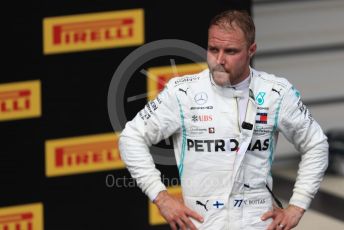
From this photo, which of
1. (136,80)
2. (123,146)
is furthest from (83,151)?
(123,146)

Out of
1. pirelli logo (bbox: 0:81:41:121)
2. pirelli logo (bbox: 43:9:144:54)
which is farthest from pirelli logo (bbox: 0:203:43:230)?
pirelli logo (bbox: 43:9:144:54)

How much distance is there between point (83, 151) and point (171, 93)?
1943mm

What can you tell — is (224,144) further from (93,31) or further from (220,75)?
(93,31)

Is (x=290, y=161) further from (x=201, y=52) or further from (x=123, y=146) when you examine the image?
(x=123, y=146)

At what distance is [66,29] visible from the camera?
549 cm

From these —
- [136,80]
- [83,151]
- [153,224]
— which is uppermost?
[136,80]

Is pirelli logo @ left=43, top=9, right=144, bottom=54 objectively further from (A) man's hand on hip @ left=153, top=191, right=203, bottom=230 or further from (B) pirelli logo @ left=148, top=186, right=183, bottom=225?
(A) man's hand on hip @ left=153, top=191, right=203, bottom=230

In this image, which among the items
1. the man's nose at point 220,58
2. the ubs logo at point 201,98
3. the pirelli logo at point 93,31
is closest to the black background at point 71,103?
the pirelli logo at point 93,31

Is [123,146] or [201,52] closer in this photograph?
[123,146]

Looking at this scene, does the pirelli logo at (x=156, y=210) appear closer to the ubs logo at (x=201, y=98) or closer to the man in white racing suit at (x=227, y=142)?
the man in white racing suit at (x=227, y=142)

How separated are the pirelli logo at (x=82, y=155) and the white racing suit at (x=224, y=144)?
1.79m

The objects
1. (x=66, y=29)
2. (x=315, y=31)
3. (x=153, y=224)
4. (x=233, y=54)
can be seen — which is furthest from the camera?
(x=315, y=31)

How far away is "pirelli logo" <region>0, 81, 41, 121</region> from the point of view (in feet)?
17.7

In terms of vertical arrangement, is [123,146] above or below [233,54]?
below
